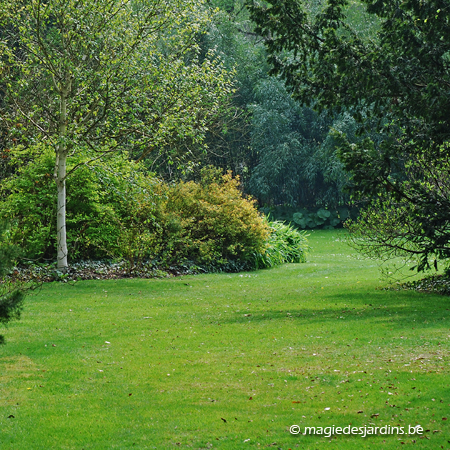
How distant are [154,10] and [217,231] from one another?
6402 mm

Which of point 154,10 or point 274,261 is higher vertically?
point 154,10

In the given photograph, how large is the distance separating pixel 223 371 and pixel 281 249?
1428 centimetres

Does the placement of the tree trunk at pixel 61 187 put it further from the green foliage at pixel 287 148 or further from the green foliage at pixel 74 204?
the green foliage at pixel 287 148

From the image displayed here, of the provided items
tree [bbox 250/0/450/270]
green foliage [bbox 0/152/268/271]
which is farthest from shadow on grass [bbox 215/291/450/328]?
green foliage [bbox 0/152/268/271]

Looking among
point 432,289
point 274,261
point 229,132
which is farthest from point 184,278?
point 229,132

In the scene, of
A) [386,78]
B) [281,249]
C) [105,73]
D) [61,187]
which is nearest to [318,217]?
[281,249]

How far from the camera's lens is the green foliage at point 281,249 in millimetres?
19906

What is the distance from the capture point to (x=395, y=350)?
7863mm

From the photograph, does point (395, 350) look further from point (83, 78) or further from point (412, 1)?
point (83, 78)

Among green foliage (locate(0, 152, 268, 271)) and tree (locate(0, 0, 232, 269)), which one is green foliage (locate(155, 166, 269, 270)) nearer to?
green foliage (locate(0, 152, 268, 271))

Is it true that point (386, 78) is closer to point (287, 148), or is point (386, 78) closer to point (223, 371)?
point (223, 371)

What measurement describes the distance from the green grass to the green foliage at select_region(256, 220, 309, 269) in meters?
6.94

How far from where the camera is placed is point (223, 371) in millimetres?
7203

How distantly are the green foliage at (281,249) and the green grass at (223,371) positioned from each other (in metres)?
6.94
